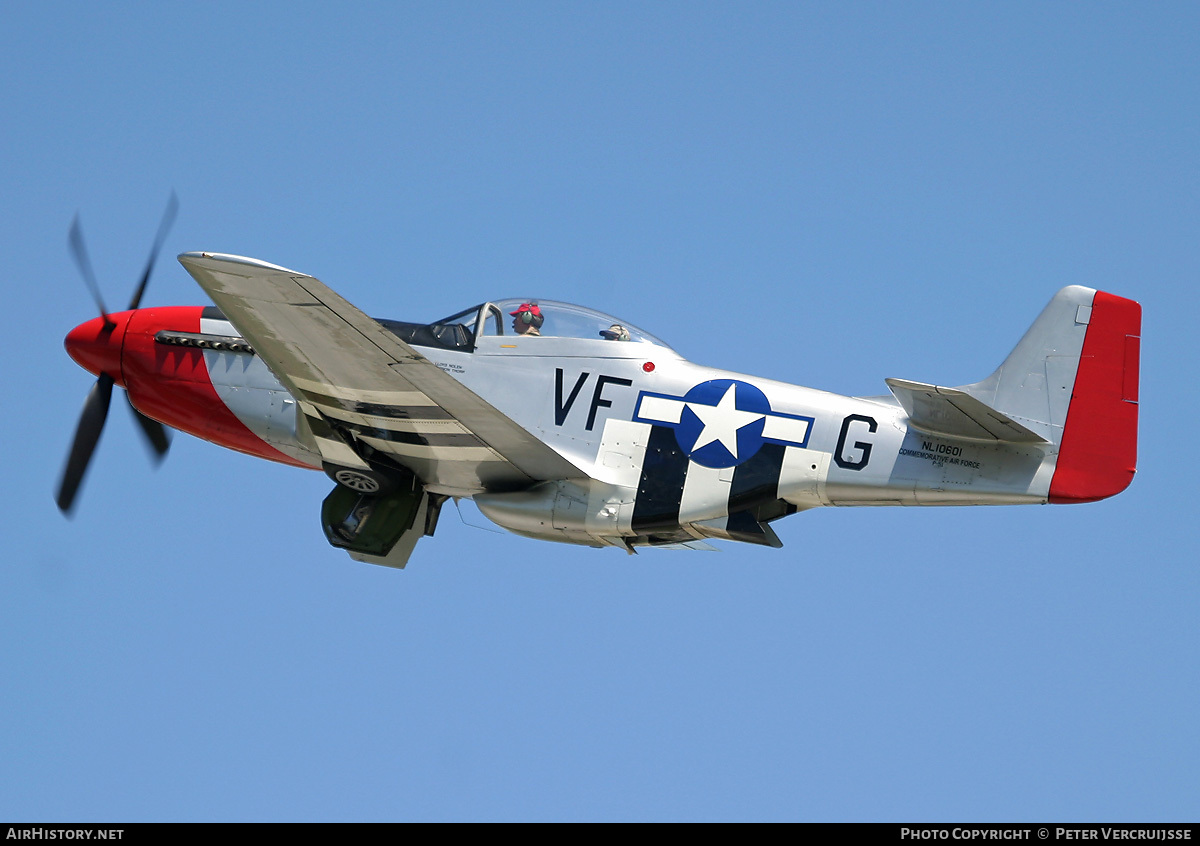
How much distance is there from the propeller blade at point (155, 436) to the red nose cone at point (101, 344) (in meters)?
1.02

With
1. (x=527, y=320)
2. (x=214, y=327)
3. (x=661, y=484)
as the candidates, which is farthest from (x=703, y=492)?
(x=214, y=327)

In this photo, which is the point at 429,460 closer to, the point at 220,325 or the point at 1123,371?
the point at 220,325

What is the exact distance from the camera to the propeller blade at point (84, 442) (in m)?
15.2

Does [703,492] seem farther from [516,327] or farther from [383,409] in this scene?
[383,409]

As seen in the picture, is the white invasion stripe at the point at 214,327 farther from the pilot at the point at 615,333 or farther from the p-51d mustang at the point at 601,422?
the pilot at the point at 615,333

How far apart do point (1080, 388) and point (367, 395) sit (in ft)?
23.5

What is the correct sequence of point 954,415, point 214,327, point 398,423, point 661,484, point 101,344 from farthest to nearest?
1. point 101,344
2. point 214,327
3. point 661,484
4. point 398,423
5. point 954,415

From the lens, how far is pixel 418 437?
13.3 meters

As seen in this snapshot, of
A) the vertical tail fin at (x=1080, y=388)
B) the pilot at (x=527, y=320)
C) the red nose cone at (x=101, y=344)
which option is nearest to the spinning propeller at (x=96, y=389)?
the red nose cone at (x=101, y=344)

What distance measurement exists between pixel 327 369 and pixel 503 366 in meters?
2.01

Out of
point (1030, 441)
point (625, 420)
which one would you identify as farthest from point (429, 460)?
point (1030, 441)

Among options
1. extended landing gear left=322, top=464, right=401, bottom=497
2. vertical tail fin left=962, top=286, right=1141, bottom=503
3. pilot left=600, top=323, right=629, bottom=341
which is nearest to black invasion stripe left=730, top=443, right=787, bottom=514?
pilot left=600, top=323, right=629, bottom=341

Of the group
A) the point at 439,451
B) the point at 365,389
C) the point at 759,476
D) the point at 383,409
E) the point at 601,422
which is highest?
the point at 365,389

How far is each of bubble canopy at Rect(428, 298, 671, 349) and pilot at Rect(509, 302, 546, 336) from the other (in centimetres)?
4
